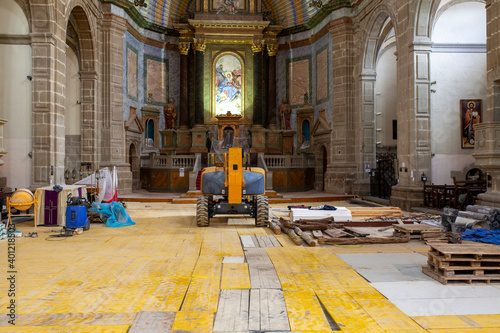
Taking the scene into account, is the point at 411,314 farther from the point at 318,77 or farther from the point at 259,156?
the point at 318,77

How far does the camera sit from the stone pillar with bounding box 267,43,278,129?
28188mm

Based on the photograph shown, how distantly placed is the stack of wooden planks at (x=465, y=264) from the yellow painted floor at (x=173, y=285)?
1154 mm

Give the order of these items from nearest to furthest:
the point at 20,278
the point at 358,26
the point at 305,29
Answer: the point at 20,278 → the point at 358,26 → the point at 305,29

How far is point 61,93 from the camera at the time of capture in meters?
14.9

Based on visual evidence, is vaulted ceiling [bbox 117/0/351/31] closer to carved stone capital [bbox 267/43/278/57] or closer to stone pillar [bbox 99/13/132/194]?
carved stone capital [bbox 267/43/278/57]

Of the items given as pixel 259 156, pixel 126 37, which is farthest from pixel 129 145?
pixel 259 156

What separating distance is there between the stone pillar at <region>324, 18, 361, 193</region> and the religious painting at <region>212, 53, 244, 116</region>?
26.9 ft

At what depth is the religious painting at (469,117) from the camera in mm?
16469

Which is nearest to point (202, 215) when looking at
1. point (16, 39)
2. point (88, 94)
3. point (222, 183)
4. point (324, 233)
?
point (222, 183)

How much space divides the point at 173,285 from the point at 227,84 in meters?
23.5

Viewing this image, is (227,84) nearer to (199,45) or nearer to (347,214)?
(199,45)

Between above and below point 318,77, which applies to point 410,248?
below

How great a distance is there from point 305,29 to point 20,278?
24.4 metres

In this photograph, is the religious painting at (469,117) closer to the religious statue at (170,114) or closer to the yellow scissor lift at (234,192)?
the yellow scissor lift at (234,192)
